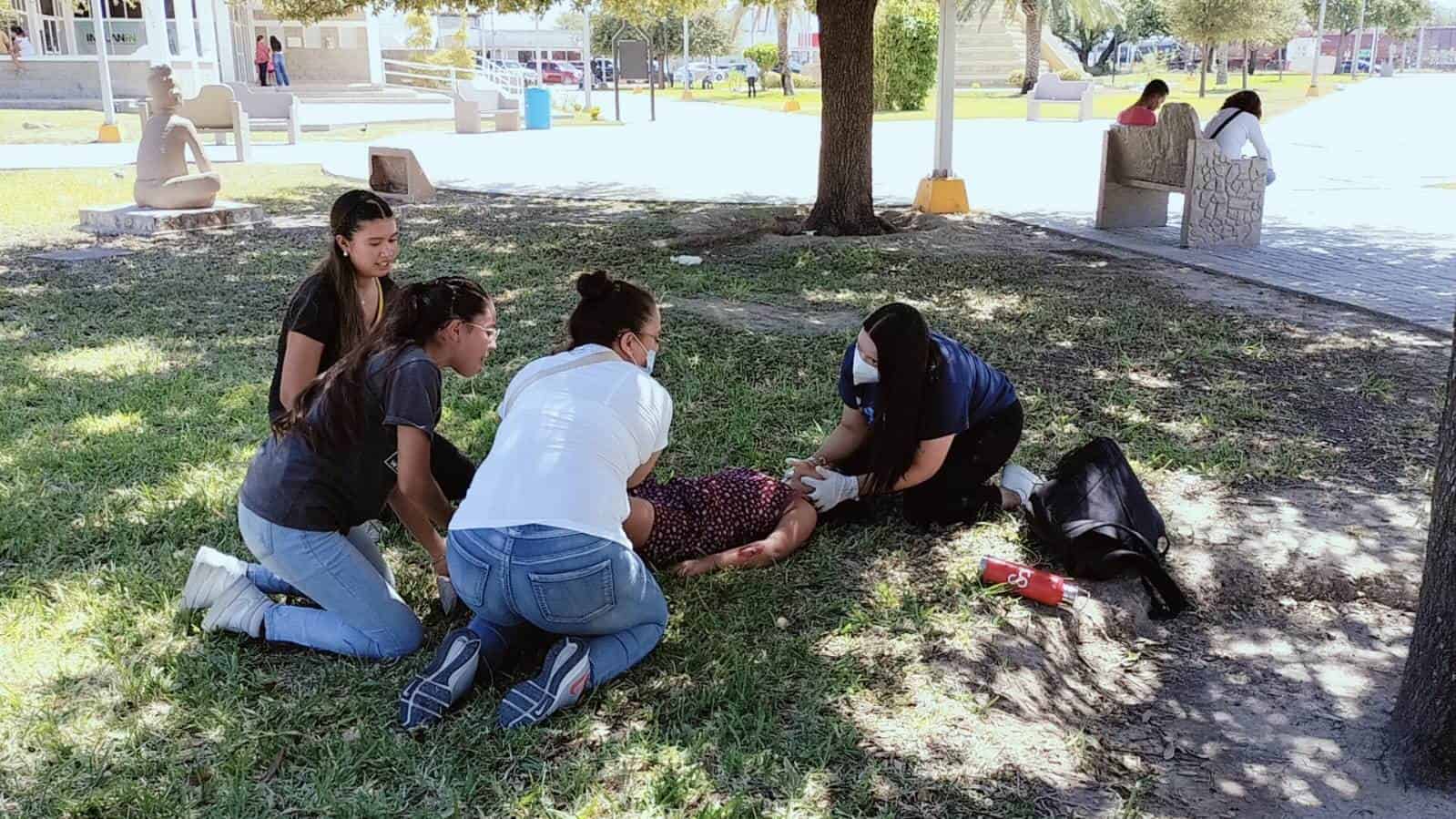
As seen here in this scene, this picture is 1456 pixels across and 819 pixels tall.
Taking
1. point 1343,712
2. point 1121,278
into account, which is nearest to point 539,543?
point 1343,712

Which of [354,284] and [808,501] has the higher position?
[354,284]

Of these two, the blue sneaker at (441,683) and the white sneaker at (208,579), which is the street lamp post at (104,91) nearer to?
the white sneaker at (208,579)

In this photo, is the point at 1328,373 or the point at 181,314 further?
the point at 181,314

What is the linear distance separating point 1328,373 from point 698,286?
3788mm

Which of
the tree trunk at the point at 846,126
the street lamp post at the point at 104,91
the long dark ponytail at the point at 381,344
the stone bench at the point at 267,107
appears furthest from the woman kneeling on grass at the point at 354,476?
the stone bench at the point at 267,107

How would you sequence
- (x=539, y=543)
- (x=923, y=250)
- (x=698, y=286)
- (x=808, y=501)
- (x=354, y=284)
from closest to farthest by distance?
1. (x=539, y=543)
2. (x=354, y=284)
3. (x=808, y=501)
4. (x=698, y=286)
5. (x=923, y=250)

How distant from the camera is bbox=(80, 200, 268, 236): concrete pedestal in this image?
32.9ft

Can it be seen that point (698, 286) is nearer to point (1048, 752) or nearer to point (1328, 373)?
point (1328, 373)

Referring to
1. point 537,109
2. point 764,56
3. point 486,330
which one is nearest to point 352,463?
point 486,330

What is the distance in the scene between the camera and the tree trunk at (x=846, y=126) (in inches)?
391

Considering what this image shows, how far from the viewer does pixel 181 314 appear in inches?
274

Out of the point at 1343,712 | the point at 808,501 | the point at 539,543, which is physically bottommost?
the point at 1343,712

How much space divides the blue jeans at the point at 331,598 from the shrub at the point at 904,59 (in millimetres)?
26634

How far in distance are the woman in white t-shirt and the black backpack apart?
1.36 meters
